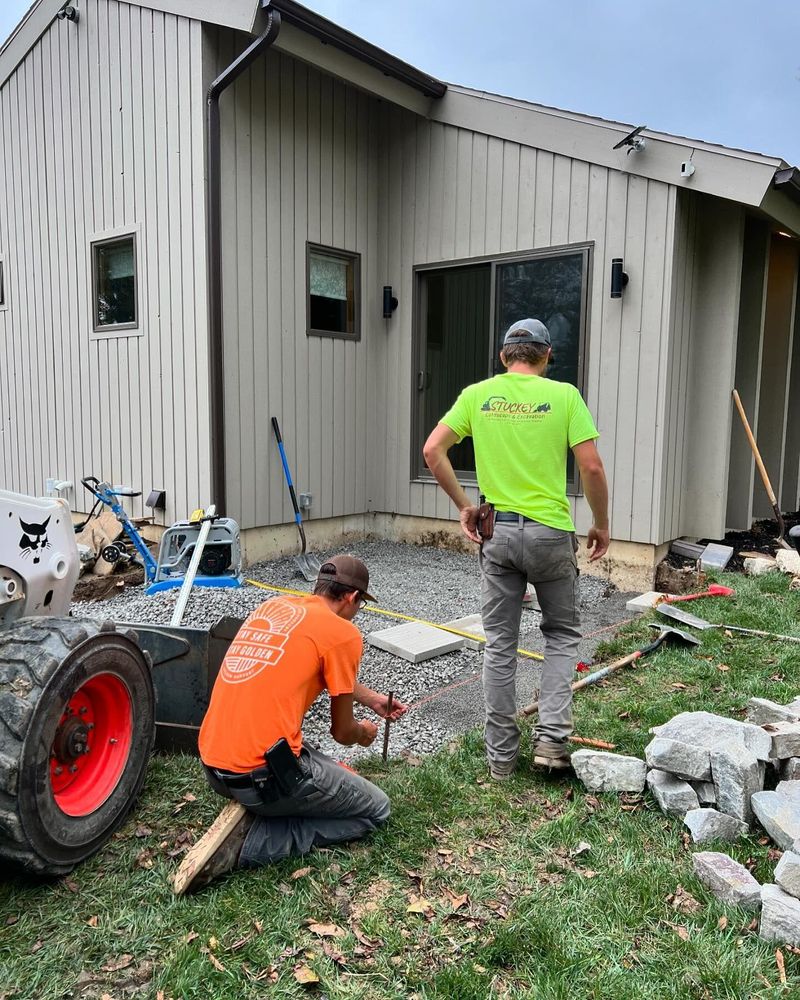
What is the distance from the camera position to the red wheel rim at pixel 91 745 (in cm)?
260

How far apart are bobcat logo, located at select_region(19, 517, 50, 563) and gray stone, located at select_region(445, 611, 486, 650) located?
8.89 ft

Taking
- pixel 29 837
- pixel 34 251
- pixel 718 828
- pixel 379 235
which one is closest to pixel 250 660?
pixel 29 837

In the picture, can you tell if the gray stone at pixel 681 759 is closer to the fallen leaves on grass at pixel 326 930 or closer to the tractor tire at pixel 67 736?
the fallen leaves on grass at pixel 326 930

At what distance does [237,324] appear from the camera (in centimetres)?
656

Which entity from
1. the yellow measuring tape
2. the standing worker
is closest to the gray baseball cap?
the standing worker

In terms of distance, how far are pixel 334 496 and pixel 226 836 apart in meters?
5.29

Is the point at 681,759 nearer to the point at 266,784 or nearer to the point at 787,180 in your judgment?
the point at 266,784

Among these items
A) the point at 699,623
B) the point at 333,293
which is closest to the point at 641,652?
the point at 699,623

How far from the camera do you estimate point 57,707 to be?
7.94 ft

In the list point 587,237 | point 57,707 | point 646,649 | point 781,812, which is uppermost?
point 587,237

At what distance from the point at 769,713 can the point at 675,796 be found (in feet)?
2.46

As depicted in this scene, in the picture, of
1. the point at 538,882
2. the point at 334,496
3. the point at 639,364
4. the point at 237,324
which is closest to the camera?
the point at 538,882

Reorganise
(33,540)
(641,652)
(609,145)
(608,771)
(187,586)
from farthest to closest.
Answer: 1. (609,145)
2. (641,652)
3. (187,586)
4. (608,771)
5. (33,540)

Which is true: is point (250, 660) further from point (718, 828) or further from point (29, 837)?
point (718, 828)
